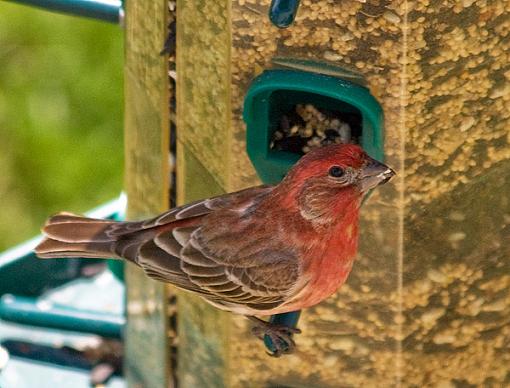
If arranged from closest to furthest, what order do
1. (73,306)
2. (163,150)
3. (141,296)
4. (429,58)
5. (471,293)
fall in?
(429,58), (471,293), (163,150), (141,296), (73,306)

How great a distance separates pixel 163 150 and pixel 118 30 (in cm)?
333

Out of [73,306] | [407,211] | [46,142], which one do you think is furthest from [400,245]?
[46,142]

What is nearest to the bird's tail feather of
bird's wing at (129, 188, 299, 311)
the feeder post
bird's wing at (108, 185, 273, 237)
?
bird's wing at (108, 185, 273, 237)

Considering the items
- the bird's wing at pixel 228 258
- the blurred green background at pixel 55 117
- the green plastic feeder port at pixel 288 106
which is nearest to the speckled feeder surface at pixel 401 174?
the green plastic feeder port at pixel 288 106

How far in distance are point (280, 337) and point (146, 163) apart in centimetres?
101

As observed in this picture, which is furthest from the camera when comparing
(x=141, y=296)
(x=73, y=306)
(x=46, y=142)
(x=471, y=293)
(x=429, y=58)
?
(x=46, y=142)

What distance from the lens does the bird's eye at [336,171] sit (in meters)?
5.15

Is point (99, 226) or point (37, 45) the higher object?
point (37, 45)

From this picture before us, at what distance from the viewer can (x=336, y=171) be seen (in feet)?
17.0

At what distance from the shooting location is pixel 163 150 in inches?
229

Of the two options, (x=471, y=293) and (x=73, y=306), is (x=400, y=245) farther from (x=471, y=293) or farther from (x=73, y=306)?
(x=73, y=306)

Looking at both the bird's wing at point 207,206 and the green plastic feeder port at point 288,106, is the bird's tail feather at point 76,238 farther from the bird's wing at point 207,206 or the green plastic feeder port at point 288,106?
the green plastic feeder port at point 288,106

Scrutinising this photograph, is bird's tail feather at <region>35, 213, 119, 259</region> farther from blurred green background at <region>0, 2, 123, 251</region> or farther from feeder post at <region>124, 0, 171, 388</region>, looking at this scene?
blurred green background at <region>0, 2, 123, 251</region>

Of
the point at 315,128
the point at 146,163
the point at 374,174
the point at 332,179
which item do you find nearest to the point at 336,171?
the point at 332,179
